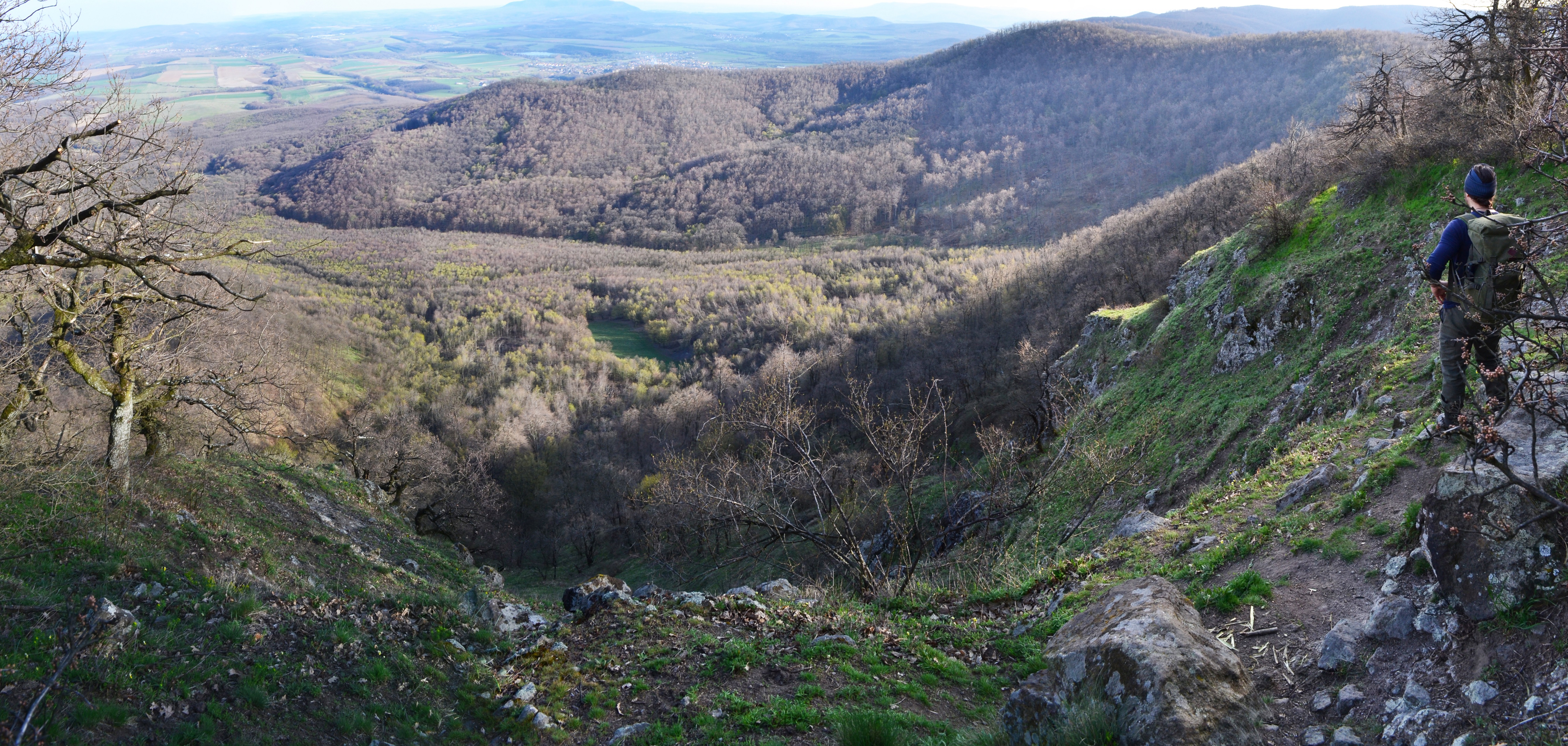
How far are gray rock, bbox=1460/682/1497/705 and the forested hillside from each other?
103 metres

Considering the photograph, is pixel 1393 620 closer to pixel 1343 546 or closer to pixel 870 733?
pixel 1343 546

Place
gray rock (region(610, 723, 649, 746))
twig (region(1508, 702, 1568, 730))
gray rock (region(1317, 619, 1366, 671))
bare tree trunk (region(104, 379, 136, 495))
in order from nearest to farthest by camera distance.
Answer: twig (region(1508, 702, 1568, 730)), gray rock (region(1317, 619, 1366, 671)), gray rock (region(610, 723, 649, 746)), bare tree trunk (region(104, 379, 136, 495))

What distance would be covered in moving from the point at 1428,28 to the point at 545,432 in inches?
2066

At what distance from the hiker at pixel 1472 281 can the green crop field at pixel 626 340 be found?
74.3m

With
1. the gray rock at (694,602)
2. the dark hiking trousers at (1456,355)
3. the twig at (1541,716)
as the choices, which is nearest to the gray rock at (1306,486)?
the dark hiking trousers at (1456,355)

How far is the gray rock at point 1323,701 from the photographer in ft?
16.9

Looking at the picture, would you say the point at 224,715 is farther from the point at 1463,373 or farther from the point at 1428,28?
the point at 1428,28

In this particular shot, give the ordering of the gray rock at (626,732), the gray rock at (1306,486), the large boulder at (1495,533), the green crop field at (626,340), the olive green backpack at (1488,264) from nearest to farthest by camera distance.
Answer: the large boulder at (1495,533) → the olive green backpack at (1488,264) → the gray rock at (626,732) → the gray rock at (1306,486) → the green crop field at (626,340)

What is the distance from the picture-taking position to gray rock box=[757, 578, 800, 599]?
36.9ft

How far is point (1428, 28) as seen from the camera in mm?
18234

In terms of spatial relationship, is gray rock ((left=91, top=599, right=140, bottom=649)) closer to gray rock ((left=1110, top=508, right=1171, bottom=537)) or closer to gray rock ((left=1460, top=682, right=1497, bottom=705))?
gray rock ((left=1460, top=682, right=1497, bottom=705))

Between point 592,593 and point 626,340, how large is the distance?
7551 cm

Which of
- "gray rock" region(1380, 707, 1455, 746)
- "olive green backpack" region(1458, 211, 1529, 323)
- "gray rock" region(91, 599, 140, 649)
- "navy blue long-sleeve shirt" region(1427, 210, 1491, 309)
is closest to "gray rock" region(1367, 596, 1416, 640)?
"gray rock" region(1380, 707, 1455, 746)

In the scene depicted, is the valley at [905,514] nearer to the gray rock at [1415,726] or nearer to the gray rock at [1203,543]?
the gray rock at [1415,726]
